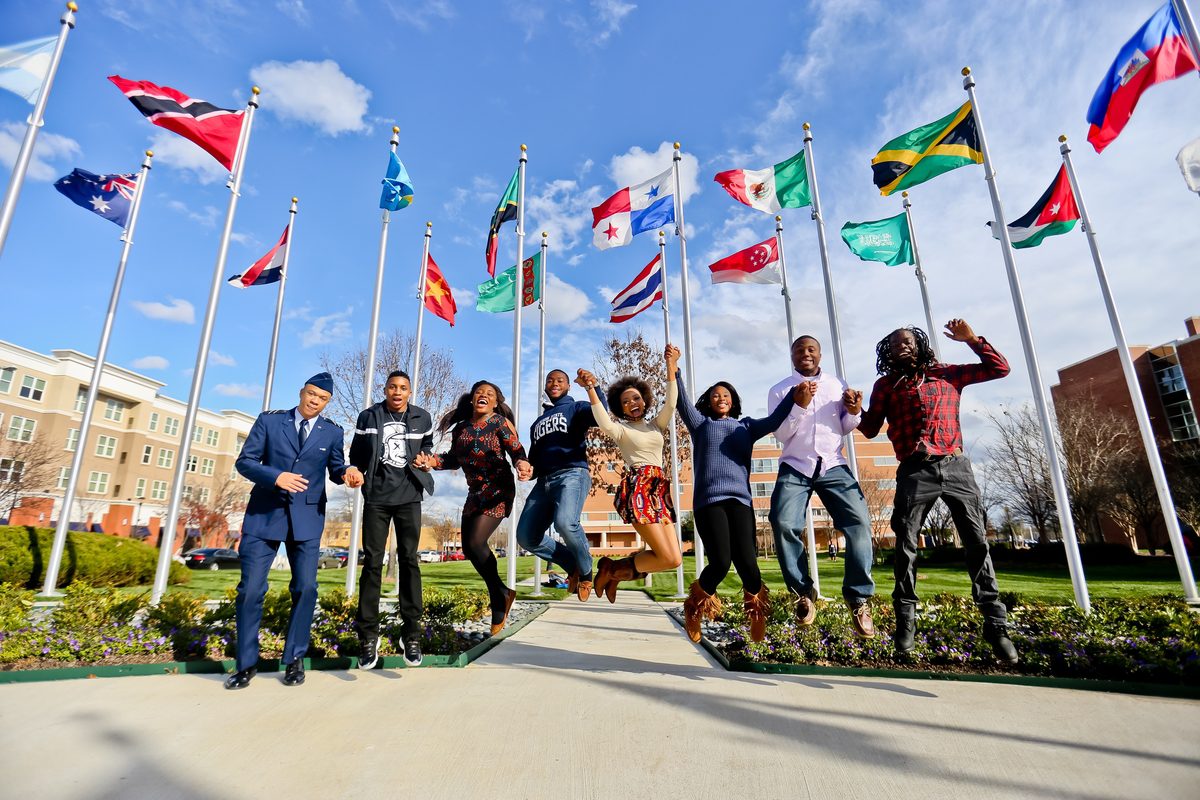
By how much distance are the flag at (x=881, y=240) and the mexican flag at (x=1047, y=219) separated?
1557 mm

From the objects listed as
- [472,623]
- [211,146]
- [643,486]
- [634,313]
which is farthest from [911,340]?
[211,146]

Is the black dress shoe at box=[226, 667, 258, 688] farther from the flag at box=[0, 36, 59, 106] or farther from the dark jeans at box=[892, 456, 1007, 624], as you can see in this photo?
the flag at box=[0, 36, 59, 106]

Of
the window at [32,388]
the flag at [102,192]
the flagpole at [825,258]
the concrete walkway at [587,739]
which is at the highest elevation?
the window at [32,388]

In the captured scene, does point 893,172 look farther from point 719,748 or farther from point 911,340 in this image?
point 719,748

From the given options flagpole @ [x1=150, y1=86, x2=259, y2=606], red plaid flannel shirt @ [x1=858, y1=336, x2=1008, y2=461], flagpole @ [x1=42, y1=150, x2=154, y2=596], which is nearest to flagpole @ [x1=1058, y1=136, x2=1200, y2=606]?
red plaid flannel shirt @ [x1=858, y1=336, x2=1008, y2=461]

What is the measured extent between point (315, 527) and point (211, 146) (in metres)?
7.36

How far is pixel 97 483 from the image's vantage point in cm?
4228

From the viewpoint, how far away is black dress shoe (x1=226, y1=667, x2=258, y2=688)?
12.9ft


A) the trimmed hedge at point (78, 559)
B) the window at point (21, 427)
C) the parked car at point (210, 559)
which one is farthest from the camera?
the window at point (21, 427)

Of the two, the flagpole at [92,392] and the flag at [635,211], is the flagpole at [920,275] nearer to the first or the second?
the flag at [635,211]

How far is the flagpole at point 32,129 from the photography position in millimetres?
6520

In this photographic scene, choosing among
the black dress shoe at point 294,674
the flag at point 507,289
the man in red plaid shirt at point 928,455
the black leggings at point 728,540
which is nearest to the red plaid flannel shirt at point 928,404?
the man in red plaid shirt at point 928,455

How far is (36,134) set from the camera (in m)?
7.10

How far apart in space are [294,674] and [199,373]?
5.86 meters
